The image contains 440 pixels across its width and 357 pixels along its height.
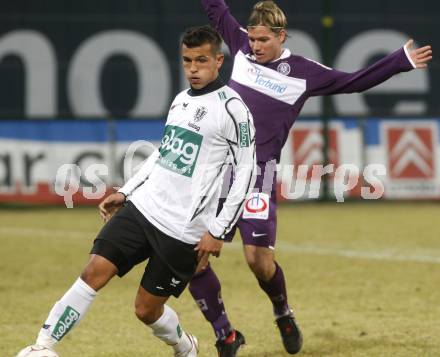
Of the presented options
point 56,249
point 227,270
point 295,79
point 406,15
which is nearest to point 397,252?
point 227,270

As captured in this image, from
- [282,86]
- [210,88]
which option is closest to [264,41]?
[282,86]

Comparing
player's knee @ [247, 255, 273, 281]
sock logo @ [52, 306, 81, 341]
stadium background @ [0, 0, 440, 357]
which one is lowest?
stadium background @ [0, 0, 440, 357]

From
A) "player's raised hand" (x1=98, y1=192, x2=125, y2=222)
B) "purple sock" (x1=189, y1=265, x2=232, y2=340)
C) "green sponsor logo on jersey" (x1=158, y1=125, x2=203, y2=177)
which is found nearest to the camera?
"green sponsor logo on jersey" (x1=158, y1=125, x2=203, y2=177)

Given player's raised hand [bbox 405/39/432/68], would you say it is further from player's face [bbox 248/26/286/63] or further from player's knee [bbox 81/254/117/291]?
player's knee [bbox 81/254/117/291]

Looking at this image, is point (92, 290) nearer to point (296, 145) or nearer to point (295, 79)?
point (295, 79)

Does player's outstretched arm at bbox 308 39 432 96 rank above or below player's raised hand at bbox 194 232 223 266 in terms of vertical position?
above

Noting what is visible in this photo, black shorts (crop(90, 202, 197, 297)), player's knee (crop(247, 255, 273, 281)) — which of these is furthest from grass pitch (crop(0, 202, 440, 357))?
black shorts (crop(90, 202, 197, 297))

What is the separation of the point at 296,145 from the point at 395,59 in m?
11.7

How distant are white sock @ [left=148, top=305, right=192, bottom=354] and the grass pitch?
25.7 inches

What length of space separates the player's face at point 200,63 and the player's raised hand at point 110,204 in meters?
0.84

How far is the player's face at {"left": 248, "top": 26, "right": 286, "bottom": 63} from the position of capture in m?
7.59

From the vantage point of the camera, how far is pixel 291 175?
19484 millimetres

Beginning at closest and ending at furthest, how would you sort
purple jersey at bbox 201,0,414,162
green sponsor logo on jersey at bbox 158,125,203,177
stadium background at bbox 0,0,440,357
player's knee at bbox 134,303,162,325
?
green sponsor logo on jersey at bbox 158,125,203,177, player's knee at bbox 134,303,162,325, purple jersey at bbox 201,0,414,162, stadium background at bbox 0,0,440,357

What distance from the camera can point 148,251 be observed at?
637 cm
